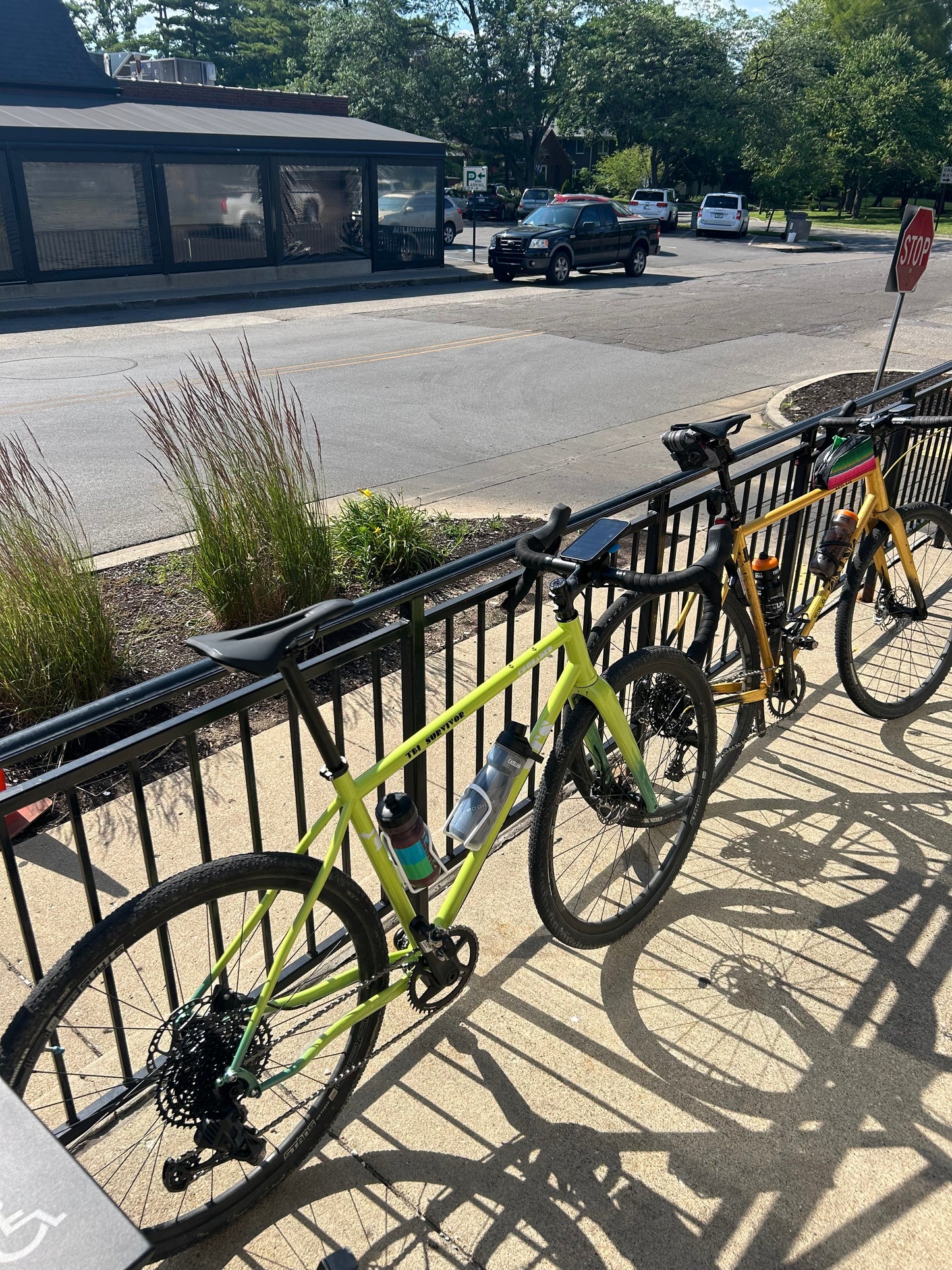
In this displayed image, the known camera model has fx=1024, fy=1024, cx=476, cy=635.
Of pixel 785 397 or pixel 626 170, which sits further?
pixel 626 170

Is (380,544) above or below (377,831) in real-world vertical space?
below

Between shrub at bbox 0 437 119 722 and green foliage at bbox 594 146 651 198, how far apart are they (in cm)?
5504

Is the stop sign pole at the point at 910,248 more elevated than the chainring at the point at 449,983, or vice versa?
the stop sign pole at the point at 910,248

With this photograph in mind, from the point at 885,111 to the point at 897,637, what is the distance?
6151 cm

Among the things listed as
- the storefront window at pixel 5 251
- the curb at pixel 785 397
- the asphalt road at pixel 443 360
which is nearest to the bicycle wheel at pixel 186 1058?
the asphalt road at pixel 443 360

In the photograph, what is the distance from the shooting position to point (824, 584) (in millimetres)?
4266

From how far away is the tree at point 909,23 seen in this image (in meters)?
70.9

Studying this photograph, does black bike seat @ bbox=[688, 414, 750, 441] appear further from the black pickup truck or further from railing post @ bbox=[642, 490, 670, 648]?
the black pickup truck

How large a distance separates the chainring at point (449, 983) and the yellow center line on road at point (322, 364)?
27.3 ft

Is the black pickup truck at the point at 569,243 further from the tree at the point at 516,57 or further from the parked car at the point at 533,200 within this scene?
the tree at the point at 516,57

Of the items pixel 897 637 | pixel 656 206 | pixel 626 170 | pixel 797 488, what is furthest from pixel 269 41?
pixel 897 637

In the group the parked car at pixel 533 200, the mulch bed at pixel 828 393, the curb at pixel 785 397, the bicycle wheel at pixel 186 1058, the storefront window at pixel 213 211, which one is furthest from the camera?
the parked car at pixel 533 200

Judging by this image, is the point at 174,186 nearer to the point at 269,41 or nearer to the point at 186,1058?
the point at 186,1058

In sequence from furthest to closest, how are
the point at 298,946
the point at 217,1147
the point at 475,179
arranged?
the point at 475,179
the point at 298,946
the point at 217,1147
